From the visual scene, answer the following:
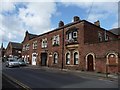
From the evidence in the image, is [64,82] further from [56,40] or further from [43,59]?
[43,59]

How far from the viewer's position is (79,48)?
89.2 feet

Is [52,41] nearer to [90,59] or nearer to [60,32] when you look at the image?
[60,32]

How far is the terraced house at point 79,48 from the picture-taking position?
2238cm

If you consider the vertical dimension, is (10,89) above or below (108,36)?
below

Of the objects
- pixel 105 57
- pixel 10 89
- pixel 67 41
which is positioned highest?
pixel 67 41

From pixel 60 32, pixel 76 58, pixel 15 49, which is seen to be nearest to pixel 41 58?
pixel 60 32

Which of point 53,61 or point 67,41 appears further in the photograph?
point 53,61

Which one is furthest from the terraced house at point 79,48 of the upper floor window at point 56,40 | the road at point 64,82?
the road at point 64,82

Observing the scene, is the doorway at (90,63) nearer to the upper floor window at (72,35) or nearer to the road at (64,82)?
the upper floor window at (72,35)

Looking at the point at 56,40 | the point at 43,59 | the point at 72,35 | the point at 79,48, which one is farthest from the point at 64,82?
the point at 43,59

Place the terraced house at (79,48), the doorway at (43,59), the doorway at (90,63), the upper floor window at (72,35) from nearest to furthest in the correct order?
the terraced house at (79,48), the doorway at (90,63), the upper floor window at (72,35), the doorway at (43,59)

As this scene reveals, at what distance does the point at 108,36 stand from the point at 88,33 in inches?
349

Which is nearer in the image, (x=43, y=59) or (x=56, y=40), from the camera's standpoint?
(x=56, y=40)

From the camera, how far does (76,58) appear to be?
27.8 m
